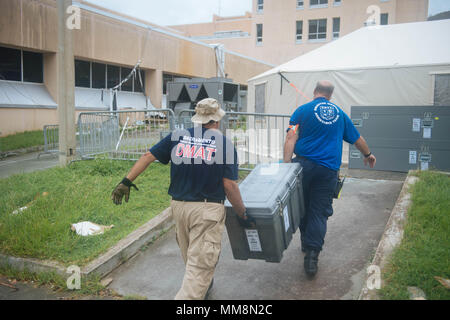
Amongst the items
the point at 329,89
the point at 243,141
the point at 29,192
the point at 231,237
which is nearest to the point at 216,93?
the point at 243,141

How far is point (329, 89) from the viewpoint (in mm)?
3955

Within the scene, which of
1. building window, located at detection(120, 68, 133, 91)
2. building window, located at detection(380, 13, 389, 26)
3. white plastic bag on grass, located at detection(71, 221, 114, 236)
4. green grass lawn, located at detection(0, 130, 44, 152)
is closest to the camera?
white plastic bag on grass, located at detection(71, 221, 114, 236)

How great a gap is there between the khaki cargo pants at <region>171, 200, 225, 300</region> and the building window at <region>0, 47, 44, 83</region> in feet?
49.1

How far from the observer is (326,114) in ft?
12.4

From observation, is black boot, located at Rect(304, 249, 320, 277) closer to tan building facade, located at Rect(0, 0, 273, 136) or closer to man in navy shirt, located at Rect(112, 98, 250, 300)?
man in navy shirt, located at Rect(112, 98, 250, 300)

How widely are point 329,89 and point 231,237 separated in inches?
75.1

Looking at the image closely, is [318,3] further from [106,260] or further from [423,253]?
[106,260]

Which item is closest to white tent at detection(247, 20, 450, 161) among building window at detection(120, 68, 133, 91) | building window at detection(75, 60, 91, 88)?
building window at detection(75, 60, 91, 88)

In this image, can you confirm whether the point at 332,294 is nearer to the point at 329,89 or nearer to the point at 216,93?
the point at 329,89

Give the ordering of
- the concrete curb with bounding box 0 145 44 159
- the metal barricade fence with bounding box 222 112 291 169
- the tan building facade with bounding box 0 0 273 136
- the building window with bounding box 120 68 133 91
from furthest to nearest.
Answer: the building window with bounding box 120 68 133 91 < the tan building facade with bounding box 0 0 273 136 < the concrete curb with bounding box 0 145 44 159 < the metal barricade fence with bounding box 222 112 291 169

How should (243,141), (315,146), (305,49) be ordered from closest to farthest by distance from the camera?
(315,146) → (243,141) → (305,49)

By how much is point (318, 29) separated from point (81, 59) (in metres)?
28.0

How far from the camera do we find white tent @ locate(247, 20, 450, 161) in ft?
32.3

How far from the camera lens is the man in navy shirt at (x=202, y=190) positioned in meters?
2.94
